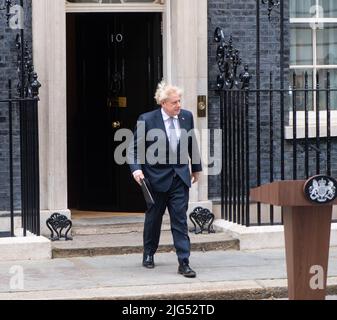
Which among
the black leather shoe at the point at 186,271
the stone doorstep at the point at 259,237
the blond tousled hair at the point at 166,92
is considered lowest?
the black leather shoe at the point at 186,271

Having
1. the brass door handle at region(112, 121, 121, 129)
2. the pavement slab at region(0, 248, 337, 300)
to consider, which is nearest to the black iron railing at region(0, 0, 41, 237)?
the pavement slab at region(0, 248, 337, 300)

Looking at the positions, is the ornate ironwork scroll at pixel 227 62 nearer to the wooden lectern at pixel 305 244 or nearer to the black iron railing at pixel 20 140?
the black iron railing at pixel 20 140

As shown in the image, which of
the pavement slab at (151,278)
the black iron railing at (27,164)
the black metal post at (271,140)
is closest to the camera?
the pavement slab at (151,278)

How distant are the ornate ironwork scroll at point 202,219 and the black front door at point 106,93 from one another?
43.0 inches

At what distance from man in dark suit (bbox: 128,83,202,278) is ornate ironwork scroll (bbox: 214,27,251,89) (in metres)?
1.86

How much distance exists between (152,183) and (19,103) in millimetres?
1817

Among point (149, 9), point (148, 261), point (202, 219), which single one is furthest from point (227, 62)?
point (148, 261)

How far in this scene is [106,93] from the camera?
1312 centimetres

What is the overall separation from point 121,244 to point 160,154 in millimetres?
1580

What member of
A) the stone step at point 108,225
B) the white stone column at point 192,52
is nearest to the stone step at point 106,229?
the stone step at point 108,225

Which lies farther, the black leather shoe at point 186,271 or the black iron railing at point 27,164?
the black iron railing at point 27,164

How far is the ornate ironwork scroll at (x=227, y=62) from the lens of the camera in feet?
39.0

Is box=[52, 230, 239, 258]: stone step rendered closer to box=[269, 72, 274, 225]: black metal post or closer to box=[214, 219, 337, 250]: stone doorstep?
box=[214, 219, 337, 250]: stone doorstep
